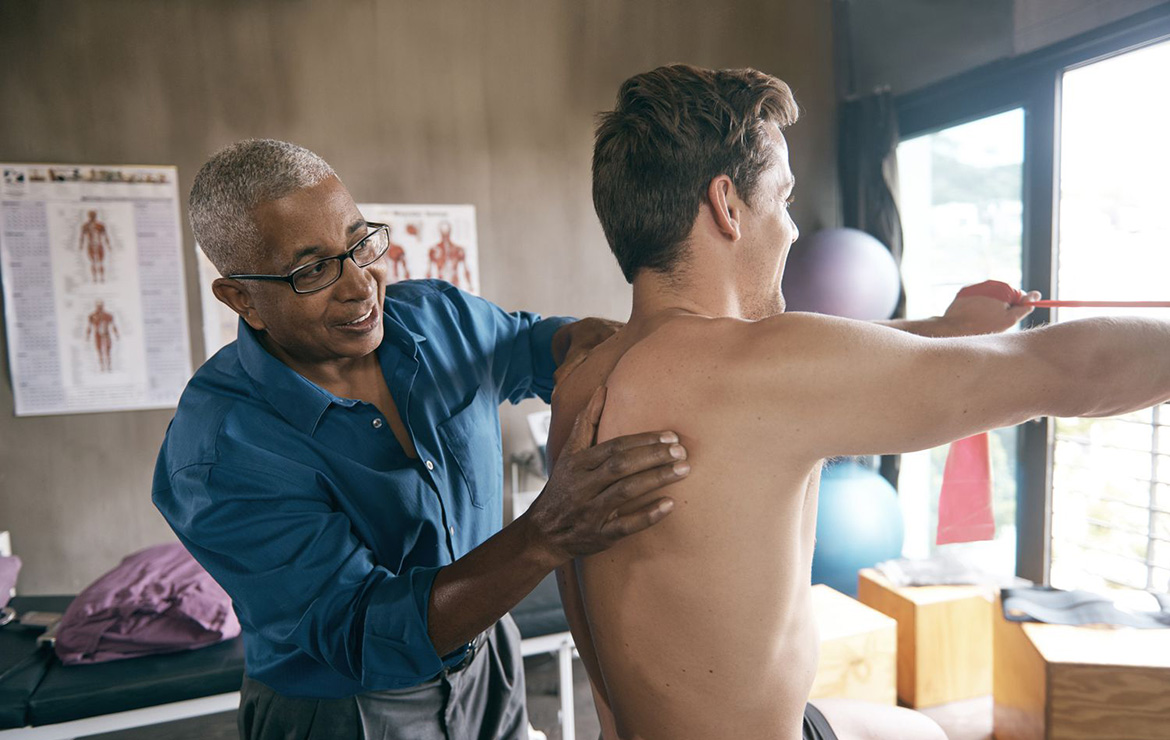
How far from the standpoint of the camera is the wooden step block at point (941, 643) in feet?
6.59

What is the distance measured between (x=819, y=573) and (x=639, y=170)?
2.34 meters

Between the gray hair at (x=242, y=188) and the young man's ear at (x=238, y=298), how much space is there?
0.9 inches

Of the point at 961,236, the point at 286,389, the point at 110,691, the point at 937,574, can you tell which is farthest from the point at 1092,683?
the point at 110,691

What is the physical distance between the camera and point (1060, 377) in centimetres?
80

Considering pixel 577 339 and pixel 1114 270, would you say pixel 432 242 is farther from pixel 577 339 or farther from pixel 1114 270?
pixel 1114 270

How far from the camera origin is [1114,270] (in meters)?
2.58

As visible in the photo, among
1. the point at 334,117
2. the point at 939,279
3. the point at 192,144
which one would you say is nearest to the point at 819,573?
the point at 939,279

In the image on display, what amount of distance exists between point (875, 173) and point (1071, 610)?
2.17 meters

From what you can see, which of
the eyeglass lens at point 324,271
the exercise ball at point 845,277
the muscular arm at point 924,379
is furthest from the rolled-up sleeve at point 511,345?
the exercise ball at point 845,277

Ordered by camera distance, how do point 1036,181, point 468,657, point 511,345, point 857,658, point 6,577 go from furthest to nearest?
point 1036,181, point 6,577, point 857,658, point 511,345, point 468,657

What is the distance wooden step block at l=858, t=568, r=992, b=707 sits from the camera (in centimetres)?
201

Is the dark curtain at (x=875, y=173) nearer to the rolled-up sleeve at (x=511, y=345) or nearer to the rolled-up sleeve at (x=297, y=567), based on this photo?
the rolled-up sleeve at (x=511, y=345)

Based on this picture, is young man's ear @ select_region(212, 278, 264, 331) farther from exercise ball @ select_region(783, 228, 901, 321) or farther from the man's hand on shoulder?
exercise ball @ select_region(783, 228, 901, 321)

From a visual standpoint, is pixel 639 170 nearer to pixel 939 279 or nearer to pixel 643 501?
pixel 643 501
